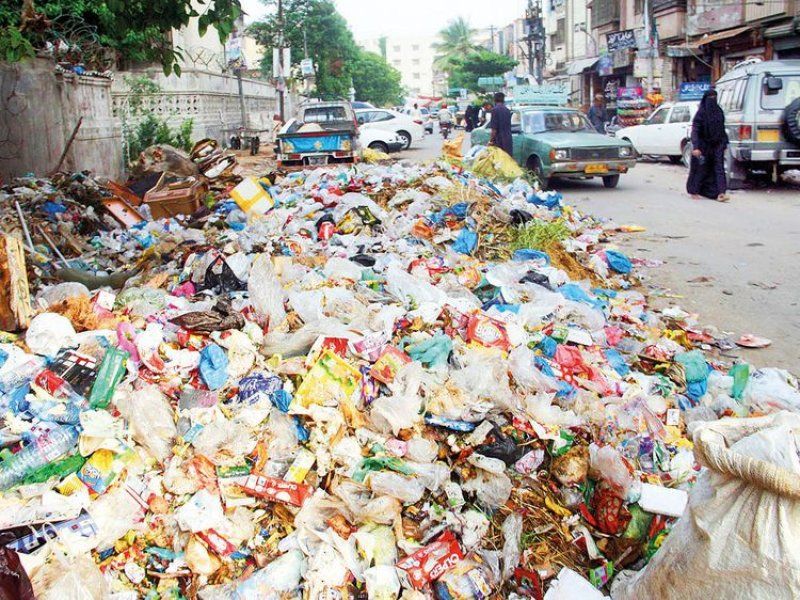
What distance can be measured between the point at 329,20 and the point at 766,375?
131 feet

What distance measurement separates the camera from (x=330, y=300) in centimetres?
480

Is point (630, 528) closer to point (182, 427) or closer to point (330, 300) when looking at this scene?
point (182, 427)

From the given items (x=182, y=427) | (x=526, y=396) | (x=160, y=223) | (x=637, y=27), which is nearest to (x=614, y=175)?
(x=160, y=223)

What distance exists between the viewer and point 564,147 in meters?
11.9

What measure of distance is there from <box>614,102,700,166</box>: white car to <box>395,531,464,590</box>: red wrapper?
14.7 metres

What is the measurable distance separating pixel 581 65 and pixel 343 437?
36743mm

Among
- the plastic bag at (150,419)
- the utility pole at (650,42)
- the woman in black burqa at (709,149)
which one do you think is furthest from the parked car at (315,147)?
the utility pole at (650,42)

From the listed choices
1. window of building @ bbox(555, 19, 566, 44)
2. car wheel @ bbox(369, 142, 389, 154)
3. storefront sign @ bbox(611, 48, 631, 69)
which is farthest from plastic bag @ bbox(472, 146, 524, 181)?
window of building @ bbox(555, 19, 566, 44)

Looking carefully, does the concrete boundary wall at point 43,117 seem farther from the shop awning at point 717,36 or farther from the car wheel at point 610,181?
the shop awning at point 717,36

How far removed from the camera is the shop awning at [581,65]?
35031mm

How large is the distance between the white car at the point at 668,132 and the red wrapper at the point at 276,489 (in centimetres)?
1477

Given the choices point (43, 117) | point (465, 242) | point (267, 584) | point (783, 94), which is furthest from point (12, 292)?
point (783, 94)

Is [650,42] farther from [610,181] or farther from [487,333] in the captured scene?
[487,333]

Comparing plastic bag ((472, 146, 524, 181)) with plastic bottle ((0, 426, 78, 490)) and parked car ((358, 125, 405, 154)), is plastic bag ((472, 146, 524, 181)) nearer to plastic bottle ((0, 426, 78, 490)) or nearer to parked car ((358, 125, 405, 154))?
plastic bottle ((0, 426, 78, 490))
